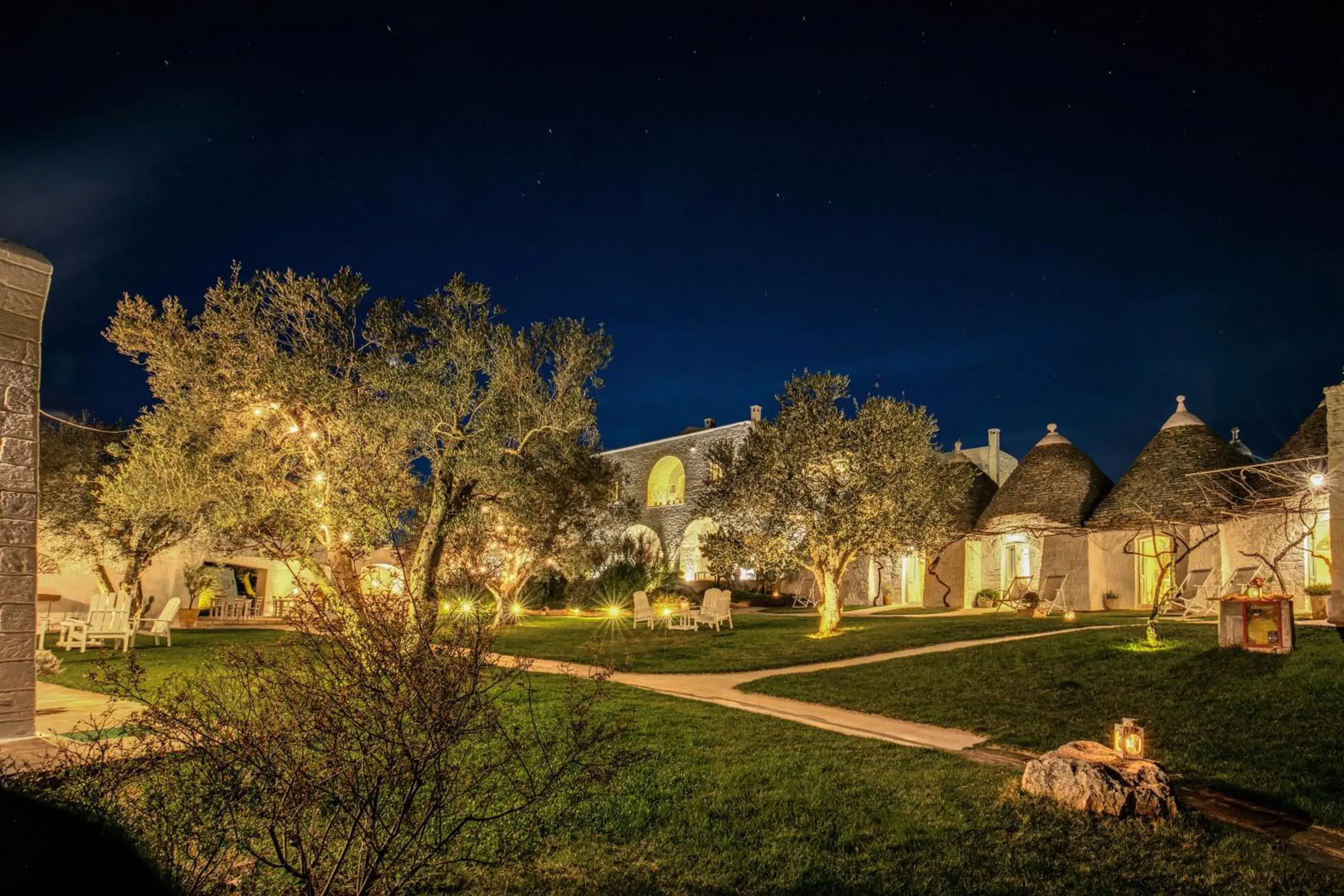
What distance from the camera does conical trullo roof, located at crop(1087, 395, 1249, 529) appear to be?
20.6 meters

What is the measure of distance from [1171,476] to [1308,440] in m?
3.80

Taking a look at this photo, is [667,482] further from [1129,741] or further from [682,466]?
[1129,741]

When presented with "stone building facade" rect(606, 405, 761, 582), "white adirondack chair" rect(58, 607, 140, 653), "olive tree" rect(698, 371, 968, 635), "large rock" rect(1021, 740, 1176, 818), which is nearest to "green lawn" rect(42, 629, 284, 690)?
Result: "white adirondack chair" rect(58, 607, 140, 653)

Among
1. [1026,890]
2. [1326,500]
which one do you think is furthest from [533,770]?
[1326,500]

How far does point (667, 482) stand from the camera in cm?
3788

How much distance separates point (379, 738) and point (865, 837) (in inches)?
138

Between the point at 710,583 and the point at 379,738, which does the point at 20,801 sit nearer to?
the point at 379,738

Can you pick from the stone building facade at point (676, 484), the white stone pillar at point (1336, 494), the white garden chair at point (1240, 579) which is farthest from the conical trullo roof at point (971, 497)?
the white stone pillar at point (1336, 494)

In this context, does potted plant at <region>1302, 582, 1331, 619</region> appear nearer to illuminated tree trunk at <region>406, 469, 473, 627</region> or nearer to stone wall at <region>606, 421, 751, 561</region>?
illuminated tree trunk at <region>406, 469, 473, 627</region>

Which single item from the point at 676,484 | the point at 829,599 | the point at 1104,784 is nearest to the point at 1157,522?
the point at 829,599

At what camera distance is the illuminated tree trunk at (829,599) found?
1791 centimetres

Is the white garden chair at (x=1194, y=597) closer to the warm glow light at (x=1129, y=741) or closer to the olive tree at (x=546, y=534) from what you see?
the warm glow light at (x=1129, y=741)

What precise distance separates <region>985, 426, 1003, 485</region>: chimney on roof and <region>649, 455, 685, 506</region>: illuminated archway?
531 inches

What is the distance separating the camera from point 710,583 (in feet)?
106
